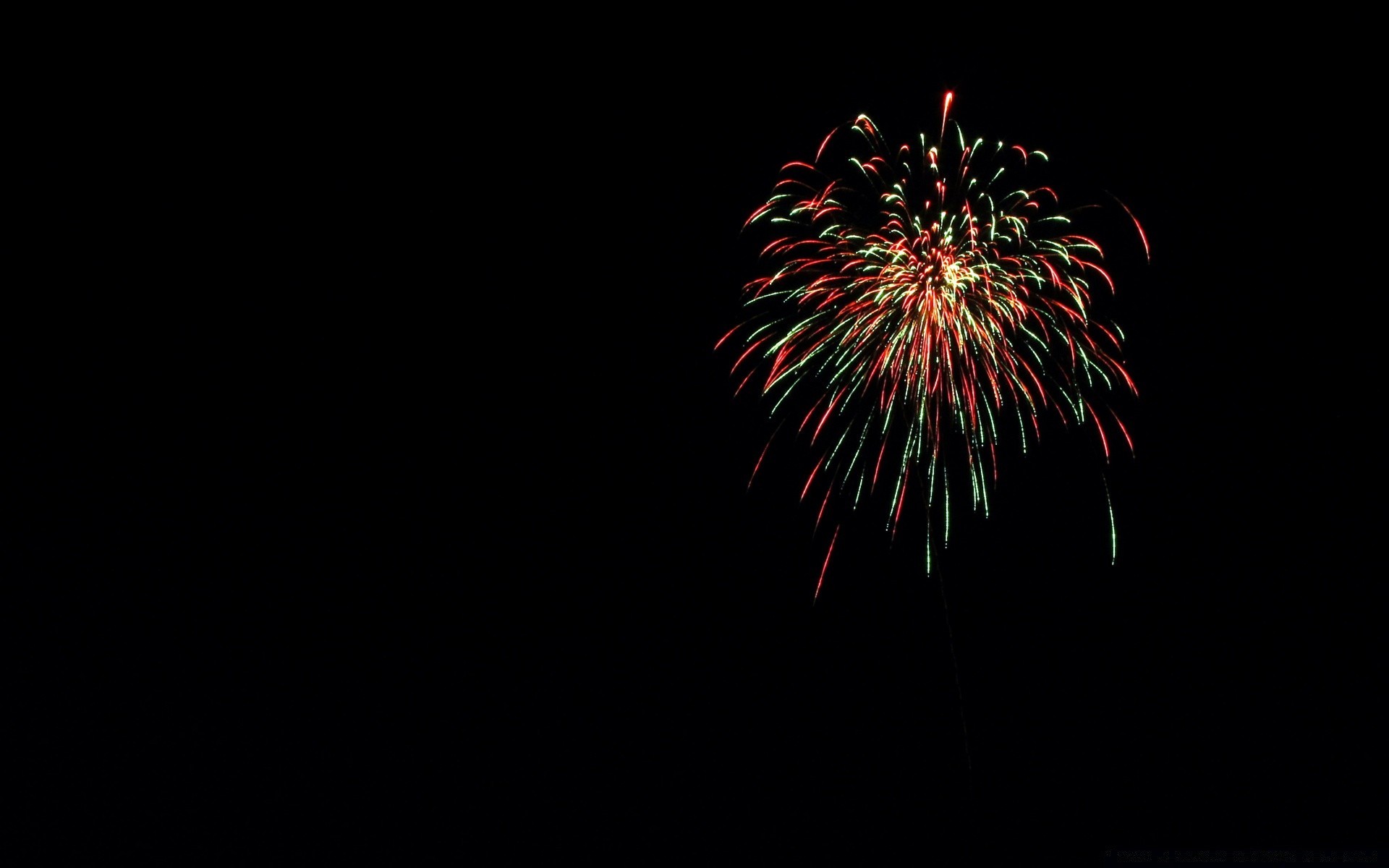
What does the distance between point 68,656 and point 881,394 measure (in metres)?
29.9

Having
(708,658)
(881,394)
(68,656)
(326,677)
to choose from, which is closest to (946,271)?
(881,394)

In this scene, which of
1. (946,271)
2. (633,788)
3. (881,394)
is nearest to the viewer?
(946,271)

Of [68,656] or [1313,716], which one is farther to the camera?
[68,656]

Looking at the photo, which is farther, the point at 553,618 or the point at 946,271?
the point at 553,618

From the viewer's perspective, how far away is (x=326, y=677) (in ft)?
106

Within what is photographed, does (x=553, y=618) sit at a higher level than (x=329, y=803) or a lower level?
higher

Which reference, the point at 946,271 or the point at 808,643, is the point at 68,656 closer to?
the point at 808,643

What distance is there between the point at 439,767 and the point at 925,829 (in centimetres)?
1397

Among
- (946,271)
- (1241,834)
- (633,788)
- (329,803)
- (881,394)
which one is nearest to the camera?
(946,271)

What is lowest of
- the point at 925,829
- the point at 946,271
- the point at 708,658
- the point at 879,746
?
the point at 925,829

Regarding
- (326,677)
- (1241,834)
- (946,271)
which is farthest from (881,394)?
(326,677)

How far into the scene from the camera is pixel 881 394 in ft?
35.2

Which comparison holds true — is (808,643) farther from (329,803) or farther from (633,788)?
(329,803)

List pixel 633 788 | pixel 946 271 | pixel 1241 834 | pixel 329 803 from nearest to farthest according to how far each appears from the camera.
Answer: pixel 946 271 → pixel 1241 834 → pixel 329 803 → pixel 633 788
